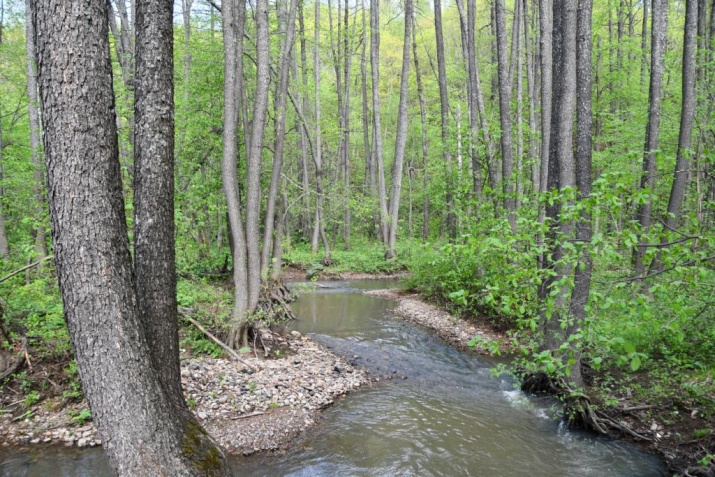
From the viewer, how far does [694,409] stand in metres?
5.22

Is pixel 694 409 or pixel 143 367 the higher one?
pixel 143 367

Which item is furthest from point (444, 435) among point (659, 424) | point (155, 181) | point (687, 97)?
point (687, 97)

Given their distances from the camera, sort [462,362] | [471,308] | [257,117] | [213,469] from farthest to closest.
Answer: [471,308]
[462,362]
[257,117]
[213,469]

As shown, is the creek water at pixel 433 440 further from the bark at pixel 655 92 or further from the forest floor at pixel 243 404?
the bark at pixel 655 92

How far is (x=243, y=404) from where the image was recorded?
5.93 m

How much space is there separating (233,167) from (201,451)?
5.38 metres

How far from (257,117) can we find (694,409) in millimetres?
8120

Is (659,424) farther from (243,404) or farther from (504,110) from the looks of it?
(504,110)

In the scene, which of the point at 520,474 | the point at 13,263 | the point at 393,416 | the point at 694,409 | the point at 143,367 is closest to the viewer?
the point at 143,367

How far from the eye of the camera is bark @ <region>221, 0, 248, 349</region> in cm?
732

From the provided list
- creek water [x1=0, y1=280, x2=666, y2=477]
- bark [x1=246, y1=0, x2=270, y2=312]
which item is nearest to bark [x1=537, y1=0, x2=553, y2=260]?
creek water [x1=0, y1=280, x2=666, y2=477]

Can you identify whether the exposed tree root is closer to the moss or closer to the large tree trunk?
the moss

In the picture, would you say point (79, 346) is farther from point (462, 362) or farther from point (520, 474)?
point (462, 362)

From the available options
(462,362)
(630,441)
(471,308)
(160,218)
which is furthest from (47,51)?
(471,308)
